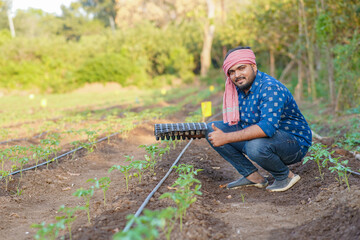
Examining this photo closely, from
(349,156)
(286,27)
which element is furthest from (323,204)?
(286,27)

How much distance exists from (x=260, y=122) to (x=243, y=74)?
1.64 ft

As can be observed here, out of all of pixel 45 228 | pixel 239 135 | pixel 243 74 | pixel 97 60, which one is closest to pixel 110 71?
pixel 97 60

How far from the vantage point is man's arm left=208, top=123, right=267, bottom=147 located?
316cm

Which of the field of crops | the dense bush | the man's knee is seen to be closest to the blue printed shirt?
→ the man's knee

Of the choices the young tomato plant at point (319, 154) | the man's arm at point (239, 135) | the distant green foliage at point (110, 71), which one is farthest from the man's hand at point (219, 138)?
the distant green foliage at point (110, 71)

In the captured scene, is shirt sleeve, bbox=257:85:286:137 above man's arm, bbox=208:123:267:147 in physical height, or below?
above

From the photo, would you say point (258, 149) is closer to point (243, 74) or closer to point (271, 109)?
point (271, 109)

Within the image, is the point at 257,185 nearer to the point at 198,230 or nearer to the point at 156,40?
the point at 198,230

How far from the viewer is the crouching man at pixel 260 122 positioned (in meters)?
3.16

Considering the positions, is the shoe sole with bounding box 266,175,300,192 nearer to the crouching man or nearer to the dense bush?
the crouching man

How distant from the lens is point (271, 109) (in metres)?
3.12

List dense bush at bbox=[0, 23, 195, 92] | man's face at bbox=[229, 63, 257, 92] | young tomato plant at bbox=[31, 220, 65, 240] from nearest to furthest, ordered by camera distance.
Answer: young tomato plant at bbox=[31, 220, 65, 240] < man's face at bbox=[229, 63, 257, 92] < dense bush at bbox=[0, 23, 195, 92]

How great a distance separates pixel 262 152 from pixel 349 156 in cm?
174

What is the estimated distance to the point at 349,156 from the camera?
4371 millimetres
